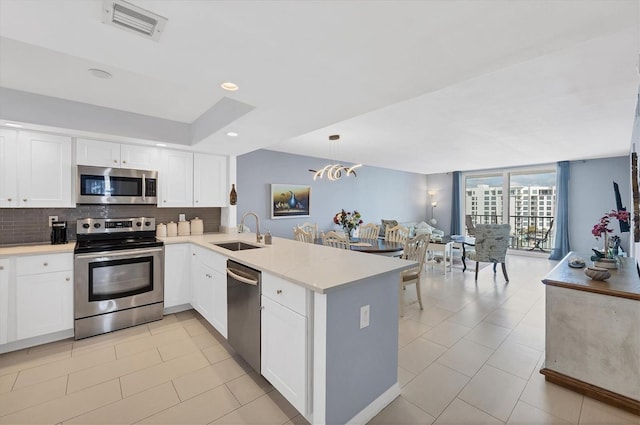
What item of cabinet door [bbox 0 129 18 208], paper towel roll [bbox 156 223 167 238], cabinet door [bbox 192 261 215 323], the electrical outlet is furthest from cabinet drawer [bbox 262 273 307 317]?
cabinet door [bbox 0 129 18 208]

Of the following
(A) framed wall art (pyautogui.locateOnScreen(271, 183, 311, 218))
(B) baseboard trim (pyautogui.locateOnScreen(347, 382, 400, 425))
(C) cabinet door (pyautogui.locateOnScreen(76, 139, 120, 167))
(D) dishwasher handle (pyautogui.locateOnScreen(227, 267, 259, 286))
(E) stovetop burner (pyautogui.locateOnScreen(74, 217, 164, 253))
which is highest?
(C) cabinet door (pyautogui.locateOnScreen(76, 139, 120, 167))

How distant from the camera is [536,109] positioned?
320cm

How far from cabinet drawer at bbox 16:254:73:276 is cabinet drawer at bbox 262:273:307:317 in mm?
2246

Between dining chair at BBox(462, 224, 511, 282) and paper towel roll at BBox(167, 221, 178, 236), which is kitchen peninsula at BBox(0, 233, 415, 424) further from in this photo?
dining chair at BBox(462, 224, 511, 282)

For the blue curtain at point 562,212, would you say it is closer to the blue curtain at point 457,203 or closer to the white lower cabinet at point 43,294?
the blue curtain at point 457,203

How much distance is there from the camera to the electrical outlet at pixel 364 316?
1724 millimetres

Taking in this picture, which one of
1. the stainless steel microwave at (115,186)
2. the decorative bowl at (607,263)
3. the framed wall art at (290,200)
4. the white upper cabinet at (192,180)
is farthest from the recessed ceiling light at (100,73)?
the decorative bowl at (607,263)

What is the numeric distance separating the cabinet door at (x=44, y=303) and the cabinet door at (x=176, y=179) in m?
1.27

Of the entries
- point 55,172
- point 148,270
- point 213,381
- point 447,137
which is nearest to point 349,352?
point 213,381

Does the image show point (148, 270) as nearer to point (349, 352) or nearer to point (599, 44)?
point (349, 352)

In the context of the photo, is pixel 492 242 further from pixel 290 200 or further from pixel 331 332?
pixel 331 332

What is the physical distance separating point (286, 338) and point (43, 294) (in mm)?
2602

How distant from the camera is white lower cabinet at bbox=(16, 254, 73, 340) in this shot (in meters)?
2.54

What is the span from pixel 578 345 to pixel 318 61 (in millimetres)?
2696
